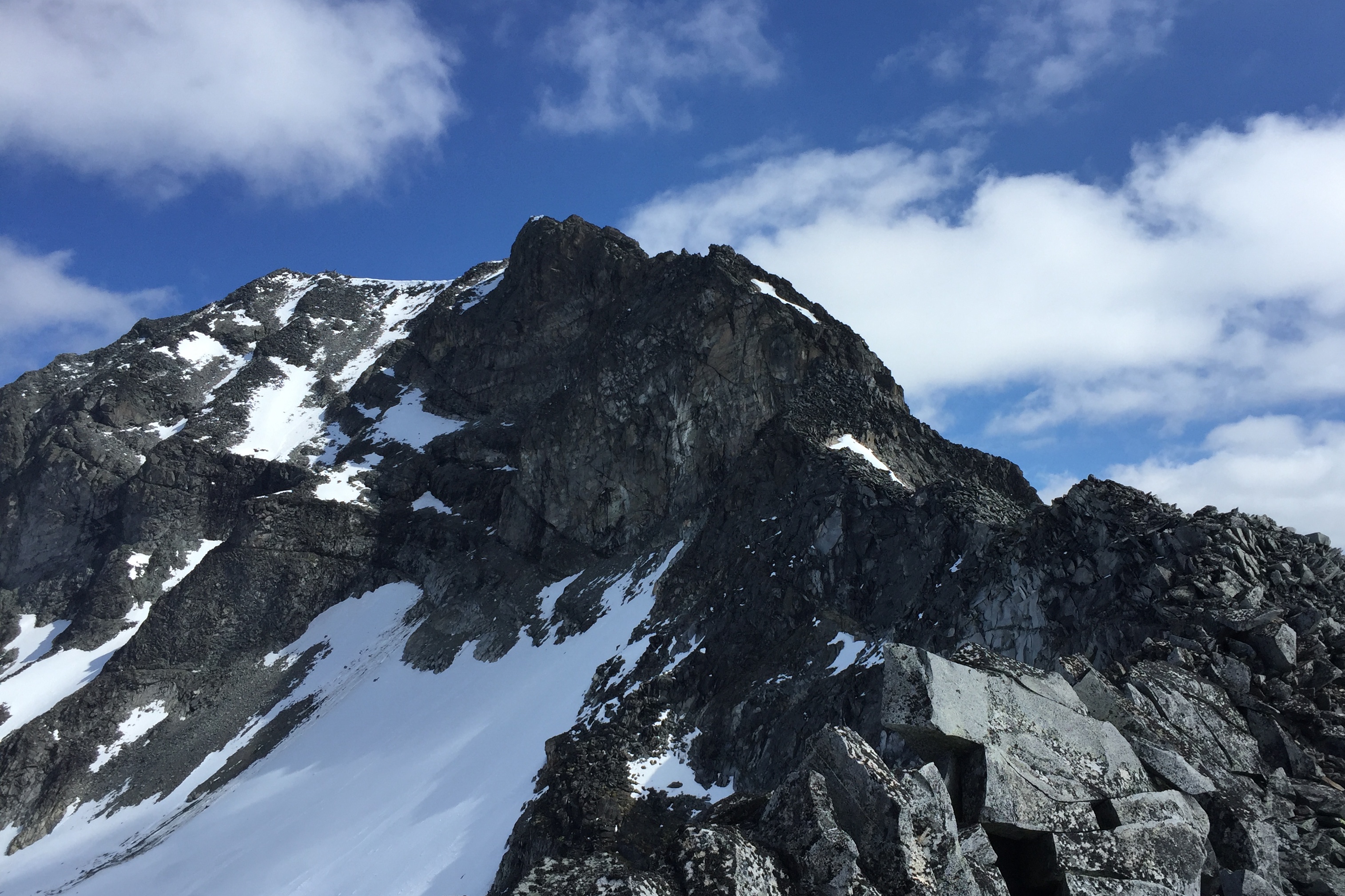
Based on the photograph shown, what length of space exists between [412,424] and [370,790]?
47525 millimetres

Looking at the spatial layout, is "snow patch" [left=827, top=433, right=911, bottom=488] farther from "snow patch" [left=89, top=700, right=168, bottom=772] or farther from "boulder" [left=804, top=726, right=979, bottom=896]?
"snow patch" [left=89, top=700, right=168, bottom=772]

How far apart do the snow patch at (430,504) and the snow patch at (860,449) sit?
38715mm

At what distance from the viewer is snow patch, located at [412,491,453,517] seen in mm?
75625

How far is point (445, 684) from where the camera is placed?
185 feet

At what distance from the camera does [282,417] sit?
94.8 meters

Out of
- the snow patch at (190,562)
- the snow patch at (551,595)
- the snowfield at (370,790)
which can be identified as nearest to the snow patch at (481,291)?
the snow patch at (190,562)

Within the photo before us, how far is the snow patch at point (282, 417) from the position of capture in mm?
88750

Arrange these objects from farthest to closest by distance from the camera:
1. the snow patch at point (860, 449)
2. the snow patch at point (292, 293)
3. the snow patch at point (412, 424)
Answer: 1. the snow patch at point (292, 293)
2. the snow patch at point (412, 424)
3. the snow patch at point (860, 449)

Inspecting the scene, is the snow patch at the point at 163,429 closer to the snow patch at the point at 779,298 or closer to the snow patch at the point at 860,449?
the snow patch at the point at 779,298

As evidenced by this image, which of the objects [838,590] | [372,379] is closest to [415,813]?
[838,590]

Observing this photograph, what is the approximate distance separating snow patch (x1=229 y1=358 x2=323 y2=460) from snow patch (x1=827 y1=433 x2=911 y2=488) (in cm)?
6166

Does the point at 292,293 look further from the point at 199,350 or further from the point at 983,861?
the point at 983,861

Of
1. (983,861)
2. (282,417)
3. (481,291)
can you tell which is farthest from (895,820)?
(481,291)

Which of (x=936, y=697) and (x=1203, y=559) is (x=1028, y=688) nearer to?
(x=936, y=697)
